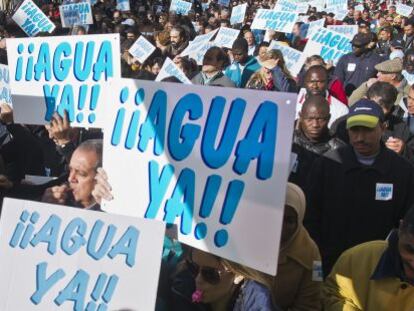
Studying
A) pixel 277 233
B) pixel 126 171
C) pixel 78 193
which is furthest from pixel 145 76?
pixel 277 233

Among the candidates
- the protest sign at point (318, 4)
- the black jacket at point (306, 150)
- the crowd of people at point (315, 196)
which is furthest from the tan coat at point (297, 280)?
the protest sign at point (318, 4)

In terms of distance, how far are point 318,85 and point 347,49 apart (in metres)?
3.14

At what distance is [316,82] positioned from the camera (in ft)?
17.2

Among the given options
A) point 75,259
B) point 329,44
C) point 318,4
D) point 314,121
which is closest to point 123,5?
point 318,4

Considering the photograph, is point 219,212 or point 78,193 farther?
point 78,193

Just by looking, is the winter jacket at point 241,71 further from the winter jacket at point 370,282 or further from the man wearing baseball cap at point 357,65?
the winter jacket at point 370,282

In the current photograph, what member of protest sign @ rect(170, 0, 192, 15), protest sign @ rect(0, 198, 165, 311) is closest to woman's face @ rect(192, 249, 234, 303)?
protest sign @ rect(0, 198, 165, 311)

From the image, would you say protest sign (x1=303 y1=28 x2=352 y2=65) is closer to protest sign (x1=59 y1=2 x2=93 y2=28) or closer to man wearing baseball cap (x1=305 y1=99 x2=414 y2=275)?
protest sign (x1=59 y1=2 x2=93 y2=28)

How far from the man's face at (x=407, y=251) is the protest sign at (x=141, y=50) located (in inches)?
218

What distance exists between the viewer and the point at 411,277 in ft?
7.09

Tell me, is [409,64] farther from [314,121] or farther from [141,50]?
[314,121]

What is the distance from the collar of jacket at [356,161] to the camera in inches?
131

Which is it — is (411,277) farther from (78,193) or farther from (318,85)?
(318,85)

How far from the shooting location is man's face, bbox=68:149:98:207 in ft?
9.12
